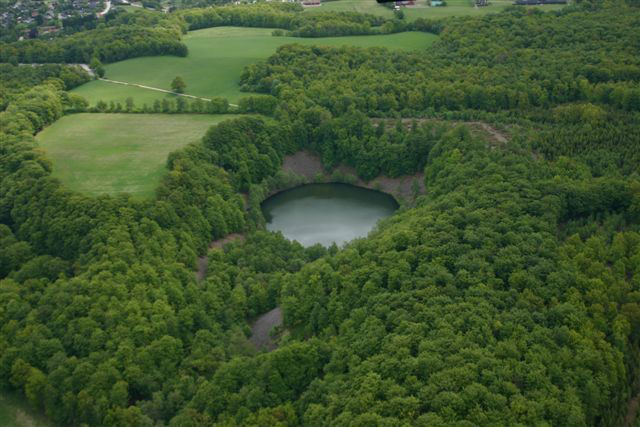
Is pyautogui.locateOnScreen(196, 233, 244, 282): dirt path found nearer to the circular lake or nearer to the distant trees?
the circular lake

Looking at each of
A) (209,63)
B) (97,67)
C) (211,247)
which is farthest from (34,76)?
(211,247)

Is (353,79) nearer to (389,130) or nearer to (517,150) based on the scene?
(389,130)

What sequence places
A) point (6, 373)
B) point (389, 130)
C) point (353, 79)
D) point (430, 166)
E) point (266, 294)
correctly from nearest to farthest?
point (6, 373) < point (266, 294) < point (430, 166) < point (389, 130) < point (353, 79)

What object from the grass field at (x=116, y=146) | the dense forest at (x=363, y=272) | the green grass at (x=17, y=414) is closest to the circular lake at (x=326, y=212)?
the dense forest at (x=363, y=272)

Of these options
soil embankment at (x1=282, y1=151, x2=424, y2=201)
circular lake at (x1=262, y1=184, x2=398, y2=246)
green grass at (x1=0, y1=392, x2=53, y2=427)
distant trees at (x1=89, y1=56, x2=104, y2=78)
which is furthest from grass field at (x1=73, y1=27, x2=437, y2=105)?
green grass at (x1=0, y1=392, x2=53, y2=427)

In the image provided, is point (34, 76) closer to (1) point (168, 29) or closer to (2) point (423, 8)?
(1) point (168, 29)

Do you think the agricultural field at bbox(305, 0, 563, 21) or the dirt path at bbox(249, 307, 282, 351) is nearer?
the dirt path at bbox(249, 307, 282, 351)

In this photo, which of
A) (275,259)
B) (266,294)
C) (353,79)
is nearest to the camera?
(266,294)

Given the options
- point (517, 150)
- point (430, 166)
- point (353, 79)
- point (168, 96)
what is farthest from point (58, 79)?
point (517, 150)
